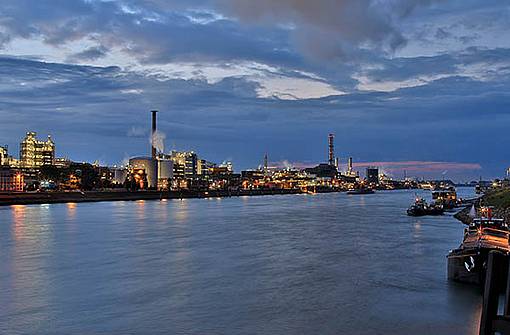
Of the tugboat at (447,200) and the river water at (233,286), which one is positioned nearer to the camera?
the river water at (233,286)

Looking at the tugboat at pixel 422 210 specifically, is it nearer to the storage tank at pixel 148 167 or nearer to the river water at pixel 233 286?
the river water at pixel 233 286

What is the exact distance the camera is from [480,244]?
59.0ft

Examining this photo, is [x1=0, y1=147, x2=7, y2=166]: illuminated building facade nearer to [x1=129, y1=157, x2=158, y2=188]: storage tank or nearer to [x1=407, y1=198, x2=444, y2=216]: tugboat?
[x1=129, y1=157, x2=158, y2=188]: storage tank

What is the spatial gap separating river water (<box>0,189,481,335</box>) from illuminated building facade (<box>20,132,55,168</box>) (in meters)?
149

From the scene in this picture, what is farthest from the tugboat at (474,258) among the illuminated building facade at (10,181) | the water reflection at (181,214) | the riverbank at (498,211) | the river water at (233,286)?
the illuminated building facade at (10,181)

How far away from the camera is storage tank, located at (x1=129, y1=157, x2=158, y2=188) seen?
13588cm

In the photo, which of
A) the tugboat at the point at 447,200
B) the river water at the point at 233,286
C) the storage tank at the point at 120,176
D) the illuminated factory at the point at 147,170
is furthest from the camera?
the storage tank at the point at 120,176

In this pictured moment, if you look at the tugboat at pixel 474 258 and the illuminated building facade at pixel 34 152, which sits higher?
the illuminated building facade at pixel 34 152

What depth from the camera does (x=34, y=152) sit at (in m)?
176

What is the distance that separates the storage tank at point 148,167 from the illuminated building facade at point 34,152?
51708mm

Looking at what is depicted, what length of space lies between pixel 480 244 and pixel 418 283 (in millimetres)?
2884

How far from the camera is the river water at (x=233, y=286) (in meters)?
14.5

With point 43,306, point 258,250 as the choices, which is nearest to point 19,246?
point 258,250

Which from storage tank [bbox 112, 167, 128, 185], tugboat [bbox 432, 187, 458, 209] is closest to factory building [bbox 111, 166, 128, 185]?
storage tank [bbox 112, 167, 128, 185]
